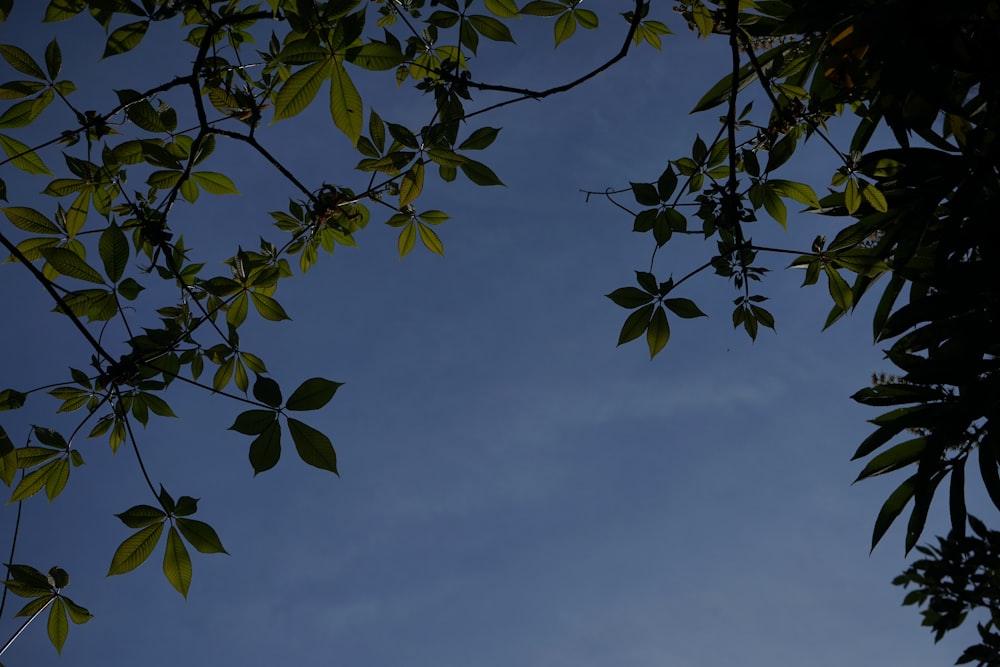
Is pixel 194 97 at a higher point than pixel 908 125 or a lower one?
higher

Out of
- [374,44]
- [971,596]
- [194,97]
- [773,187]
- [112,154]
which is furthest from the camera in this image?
[971,596]

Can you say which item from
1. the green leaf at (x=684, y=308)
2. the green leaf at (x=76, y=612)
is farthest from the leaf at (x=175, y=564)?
the green leaf at (x=684, y=308)

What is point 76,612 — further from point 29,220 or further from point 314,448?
point 29,220

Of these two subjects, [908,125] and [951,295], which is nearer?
[908,125]

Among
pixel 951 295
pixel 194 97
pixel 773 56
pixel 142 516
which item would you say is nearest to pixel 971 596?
pixel 951 295

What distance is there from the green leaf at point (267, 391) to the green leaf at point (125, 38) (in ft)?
2.75

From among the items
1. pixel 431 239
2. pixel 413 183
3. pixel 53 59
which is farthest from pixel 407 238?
pixel 53 59

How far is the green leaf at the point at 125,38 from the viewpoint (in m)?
1.47

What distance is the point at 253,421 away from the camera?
1289 mm

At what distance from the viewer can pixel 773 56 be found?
1987 mm

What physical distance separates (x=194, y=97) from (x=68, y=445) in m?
0.87

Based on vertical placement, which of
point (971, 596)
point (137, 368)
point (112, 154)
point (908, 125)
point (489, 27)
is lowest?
point (971, 596)

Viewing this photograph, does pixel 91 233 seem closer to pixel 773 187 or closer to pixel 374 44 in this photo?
pixel 374 44

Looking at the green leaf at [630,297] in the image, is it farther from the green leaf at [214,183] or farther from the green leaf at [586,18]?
the green leaf at [214,183]
